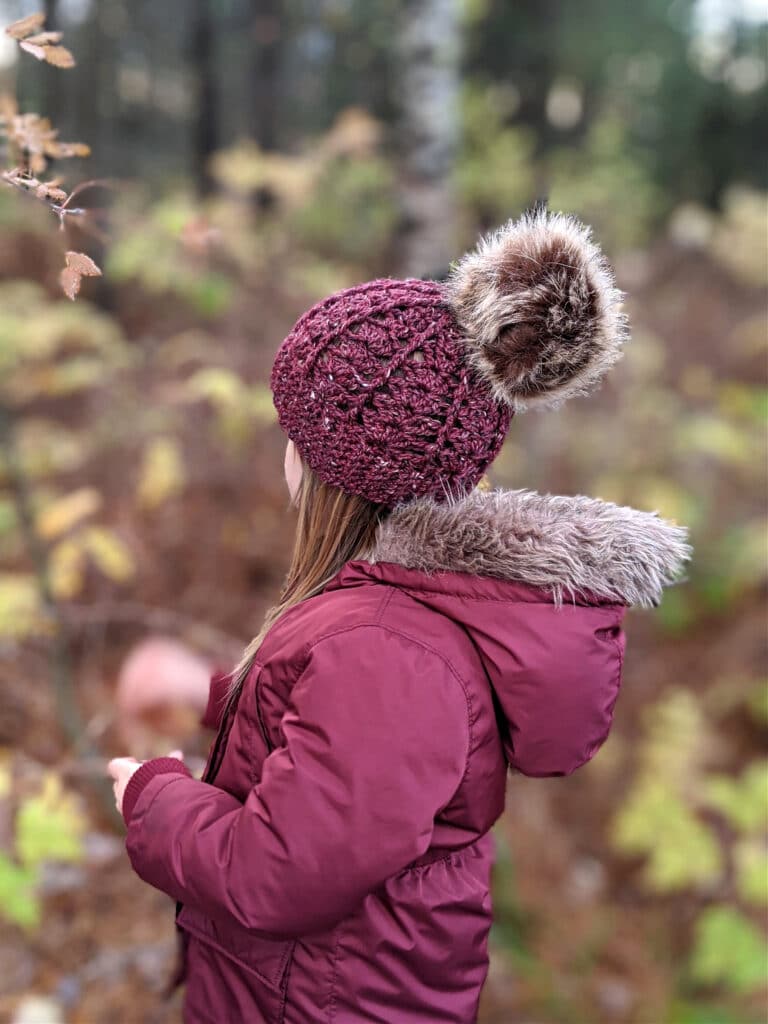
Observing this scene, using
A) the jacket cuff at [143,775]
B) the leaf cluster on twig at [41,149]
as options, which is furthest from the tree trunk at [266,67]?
the jacket cuff at [143,775]

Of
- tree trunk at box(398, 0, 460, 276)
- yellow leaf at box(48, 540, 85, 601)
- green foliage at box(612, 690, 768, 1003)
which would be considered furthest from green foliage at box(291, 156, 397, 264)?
green foliage at box(612, 690, 768, 1003)

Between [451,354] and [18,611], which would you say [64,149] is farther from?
[18,611]

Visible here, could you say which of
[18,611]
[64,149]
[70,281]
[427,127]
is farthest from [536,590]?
[427,127]

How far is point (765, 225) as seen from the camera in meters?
7.33

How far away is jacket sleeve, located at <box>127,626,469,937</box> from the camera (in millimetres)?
1259

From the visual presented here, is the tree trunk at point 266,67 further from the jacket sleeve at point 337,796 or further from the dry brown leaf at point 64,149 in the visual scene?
Answer: the jacket sleeve at point 337,796

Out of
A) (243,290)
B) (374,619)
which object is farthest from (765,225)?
(374,619)

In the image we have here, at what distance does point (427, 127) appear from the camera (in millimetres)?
4227

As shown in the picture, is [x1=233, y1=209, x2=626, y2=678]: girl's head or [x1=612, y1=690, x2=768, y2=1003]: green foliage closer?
[x1=233, y1=209, x2=626, y2=678]: girl's head

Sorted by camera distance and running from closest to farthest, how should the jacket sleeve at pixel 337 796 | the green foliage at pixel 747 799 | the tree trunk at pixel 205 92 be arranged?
the jacket sleeve at pixel 337 796 < the green foliage at pixel 747 799 < the tree trunk at pixel 205 92

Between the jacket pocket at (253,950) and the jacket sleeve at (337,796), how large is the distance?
0.17 metres

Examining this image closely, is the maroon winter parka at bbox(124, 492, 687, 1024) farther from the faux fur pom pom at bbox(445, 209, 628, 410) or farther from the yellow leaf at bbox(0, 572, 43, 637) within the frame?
the yellow leaf at bbox(0, 572, 43, 637)

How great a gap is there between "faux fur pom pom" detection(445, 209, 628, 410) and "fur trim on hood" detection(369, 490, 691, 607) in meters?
0.20

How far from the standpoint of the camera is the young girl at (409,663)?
1278 millimetres
